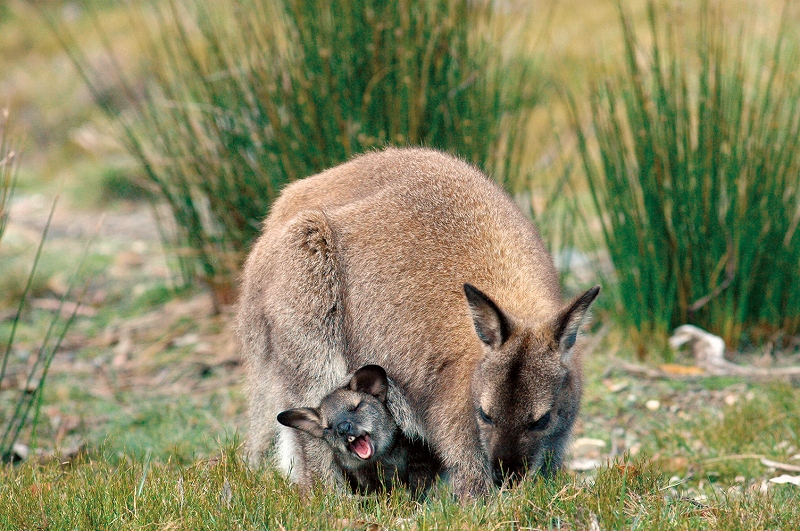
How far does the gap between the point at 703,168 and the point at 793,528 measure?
10.4ft

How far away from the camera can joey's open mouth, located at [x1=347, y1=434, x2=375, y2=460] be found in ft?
12.9

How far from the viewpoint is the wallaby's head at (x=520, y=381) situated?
3.46 metres

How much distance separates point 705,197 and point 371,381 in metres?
3.03

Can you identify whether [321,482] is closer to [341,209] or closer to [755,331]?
[341,209]

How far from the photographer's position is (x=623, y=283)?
6.27m

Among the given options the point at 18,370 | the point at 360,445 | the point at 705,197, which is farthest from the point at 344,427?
the point at 18,370

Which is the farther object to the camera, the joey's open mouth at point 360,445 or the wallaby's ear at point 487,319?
the joey's open mouth at point 360,445

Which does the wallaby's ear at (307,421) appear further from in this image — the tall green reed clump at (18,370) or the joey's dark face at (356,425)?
the tall green reed clump at (18,370)

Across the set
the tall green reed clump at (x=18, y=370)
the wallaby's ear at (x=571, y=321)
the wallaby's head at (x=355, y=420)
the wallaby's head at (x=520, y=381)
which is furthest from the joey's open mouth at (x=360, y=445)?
the tall green reed clump at (x=18, y=370)

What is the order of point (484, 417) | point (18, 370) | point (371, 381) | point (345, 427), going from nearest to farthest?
point (484, 417) → point (345, 427) → point (371, 381) → point (18, 370)

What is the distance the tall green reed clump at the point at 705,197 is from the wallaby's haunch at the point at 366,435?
8.32 ft

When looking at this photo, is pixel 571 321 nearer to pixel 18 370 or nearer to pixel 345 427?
pixel 345 427

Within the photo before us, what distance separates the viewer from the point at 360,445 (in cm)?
395

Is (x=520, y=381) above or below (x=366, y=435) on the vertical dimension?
above
